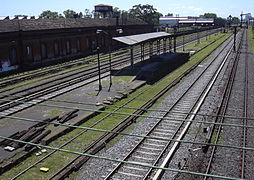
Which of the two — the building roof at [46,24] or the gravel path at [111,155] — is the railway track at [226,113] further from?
the building roof at [46,24]

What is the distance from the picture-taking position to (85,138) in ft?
46.0

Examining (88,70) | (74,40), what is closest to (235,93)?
(88,70)

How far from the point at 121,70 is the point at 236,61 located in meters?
16.4

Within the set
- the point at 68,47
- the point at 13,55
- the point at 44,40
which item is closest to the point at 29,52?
the point at 13,55

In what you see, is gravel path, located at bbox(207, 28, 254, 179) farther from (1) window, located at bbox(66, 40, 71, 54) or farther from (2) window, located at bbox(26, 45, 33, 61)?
(1) window, located at bbox(66, 40, 71, 54)

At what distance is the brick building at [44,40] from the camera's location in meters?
32.4

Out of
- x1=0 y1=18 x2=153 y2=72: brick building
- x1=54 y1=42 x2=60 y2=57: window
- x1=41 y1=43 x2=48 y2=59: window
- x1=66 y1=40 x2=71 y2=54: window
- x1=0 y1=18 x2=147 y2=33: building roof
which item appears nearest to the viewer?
x1=0 y1=18 x2=153 y2=72: brick building

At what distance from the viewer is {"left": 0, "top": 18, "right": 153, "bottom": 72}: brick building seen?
106ft

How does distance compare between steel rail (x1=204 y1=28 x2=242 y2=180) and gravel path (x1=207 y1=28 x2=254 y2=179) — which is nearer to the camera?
gravel path (x1=207 y1=28 x2=254 y2=179)

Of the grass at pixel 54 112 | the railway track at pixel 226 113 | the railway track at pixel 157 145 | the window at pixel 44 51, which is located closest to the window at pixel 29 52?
the window at pixel 44 51

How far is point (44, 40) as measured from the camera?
37.9 m

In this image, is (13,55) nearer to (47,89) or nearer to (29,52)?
(29,52)

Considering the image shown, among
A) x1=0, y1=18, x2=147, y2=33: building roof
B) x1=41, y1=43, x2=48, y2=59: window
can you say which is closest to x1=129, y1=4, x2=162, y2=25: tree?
x1=0, y1=18, x2=147, y2=33: building roof

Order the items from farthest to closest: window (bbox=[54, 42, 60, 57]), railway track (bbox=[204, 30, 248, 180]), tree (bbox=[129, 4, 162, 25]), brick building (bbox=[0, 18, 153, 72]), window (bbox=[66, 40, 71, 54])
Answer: tree (bbox=[129, 4, 162, 25]) < window (bbox=[66, 40, 71, 54]) < window (bbox=[54, 42, 60, 57]) < brick building (bbox=[0, 18, 153, 72]) < railway track (bbox=[204, 30, 248, 180])
